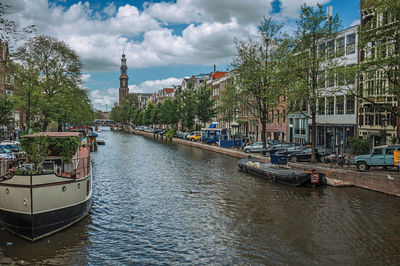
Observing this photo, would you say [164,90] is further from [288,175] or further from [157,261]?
[157,261]

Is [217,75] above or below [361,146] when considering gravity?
above

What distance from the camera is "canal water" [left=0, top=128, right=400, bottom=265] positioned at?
13898 mm

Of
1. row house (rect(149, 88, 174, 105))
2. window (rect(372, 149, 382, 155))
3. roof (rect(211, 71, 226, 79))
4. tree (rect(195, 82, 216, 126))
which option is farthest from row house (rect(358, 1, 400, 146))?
row house (rect(149, 88, 174, 105))

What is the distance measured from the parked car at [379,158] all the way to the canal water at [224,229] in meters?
3.28

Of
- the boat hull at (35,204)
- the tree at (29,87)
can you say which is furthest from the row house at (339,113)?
the tree at (29,87)

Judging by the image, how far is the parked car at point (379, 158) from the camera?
26500mm

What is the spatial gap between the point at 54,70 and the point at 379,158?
1735 inches

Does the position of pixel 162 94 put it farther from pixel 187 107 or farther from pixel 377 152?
pixel 377 152

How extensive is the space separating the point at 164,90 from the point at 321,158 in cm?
14266

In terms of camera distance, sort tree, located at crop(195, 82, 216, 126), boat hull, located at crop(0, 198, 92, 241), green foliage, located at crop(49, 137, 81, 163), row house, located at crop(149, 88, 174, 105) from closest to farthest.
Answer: boat hull, located at crop(0, 198, 92, 241)
green foliage, located at crop(49, 137, 81, 163)
tree, located at crop(195, 82, 216, 126)
row house, located at crop(149, 88, 174, 105)

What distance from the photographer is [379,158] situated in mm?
27031

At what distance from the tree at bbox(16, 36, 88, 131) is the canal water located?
1076 inches

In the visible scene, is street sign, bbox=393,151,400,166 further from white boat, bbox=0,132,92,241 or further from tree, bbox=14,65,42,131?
tree, bbox=14,65,42,131

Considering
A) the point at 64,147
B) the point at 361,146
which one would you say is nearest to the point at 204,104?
the point at 361,146
